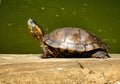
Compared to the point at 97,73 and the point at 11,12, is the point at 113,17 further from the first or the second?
the point at 97,73

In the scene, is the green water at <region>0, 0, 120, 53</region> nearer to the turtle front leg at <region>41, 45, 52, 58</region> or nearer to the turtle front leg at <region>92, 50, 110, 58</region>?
the turtle front leg at <region>41, 45, 52, 58</region>

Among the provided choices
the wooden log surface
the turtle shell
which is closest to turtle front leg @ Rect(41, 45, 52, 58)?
the turtle shell

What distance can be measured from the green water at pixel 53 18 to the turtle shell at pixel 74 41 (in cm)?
268

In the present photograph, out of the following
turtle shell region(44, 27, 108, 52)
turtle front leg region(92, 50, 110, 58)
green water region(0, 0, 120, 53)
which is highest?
turtle shell region(44, 27, 108, 52)

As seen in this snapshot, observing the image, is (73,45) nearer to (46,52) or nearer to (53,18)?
(46,52)

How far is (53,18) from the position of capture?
10.6 metres

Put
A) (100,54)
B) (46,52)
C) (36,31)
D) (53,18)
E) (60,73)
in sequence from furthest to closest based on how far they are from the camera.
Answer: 1. (53,18)
2. (36,31)
3. (46,52)
4. (100,54)
5. (60,73)

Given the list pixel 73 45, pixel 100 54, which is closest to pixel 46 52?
pixel 73 45

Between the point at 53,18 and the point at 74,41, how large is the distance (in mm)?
5754

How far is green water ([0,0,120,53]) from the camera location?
8148 mm

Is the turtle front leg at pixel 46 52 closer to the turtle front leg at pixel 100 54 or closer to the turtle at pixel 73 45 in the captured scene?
the turtle at pixel 73 45

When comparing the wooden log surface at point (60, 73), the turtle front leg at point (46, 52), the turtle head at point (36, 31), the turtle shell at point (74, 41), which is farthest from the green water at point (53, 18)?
the wooden log surface at point (60, 73)

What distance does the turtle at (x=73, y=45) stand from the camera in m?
4.88

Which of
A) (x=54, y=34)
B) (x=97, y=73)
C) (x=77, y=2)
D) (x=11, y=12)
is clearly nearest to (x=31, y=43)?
(x=54, y=34)
